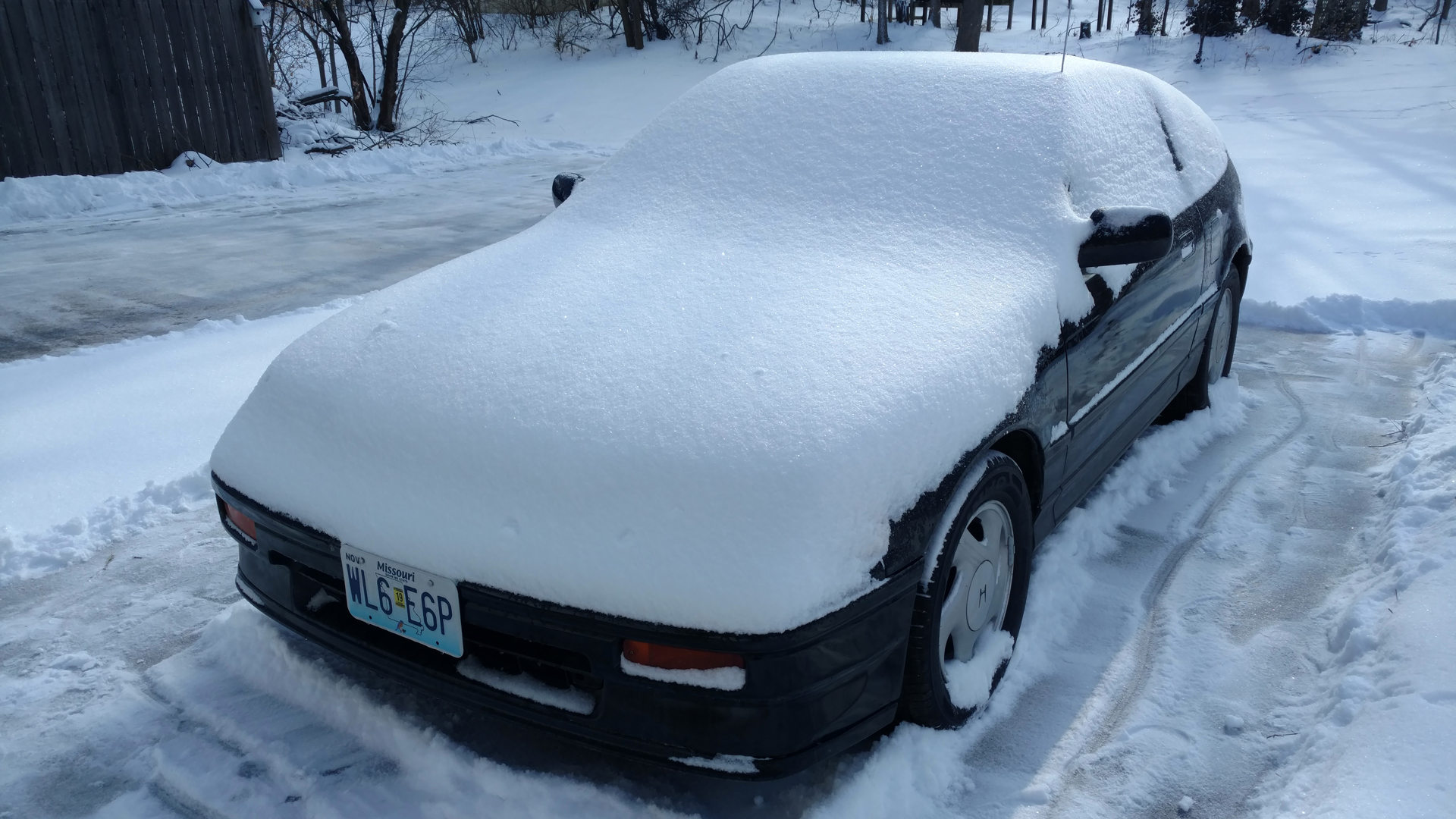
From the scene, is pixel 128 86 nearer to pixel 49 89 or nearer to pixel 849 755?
pixel 49 89

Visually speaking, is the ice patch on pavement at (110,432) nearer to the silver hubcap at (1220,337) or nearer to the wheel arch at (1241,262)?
the silver hubcap at (1220,337)

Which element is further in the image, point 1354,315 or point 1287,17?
point 1287,17

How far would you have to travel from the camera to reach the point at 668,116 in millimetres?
3537

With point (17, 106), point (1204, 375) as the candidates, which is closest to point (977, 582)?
point (1204, 375)

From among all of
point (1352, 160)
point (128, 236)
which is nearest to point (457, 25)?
point (128, 236)

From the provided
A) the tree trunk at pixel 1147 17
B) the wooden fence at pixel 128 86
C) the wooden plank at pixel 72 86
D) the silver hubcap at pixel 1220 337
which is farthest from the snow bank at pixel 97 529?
the tree trunk at pixel 1147 17

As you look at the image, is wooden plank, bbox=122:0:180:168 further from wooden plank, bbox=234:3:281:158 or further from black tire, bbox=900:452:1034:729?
black tire, bbox=900:452:1034:729

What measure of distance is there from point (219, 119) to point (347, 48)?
383 centimetres

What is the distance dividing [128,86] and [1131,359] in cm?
1118

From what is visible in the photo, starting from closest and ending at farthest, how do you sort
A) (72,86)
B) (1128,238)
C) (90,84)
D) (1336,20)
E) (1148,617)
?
(1128,238)
(1148,617)
(72,86)
(90,84)
(1336,20)

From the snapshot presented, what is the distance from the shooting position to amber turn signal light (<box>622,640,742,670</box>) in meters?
1.81

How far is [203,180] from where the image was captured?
10.4 metres

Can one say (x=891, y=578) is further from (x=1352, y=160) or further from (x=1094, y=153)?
(x=1352, y=160)

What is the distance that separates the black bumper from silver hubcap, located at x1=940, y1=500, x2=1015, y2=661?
276 mm
